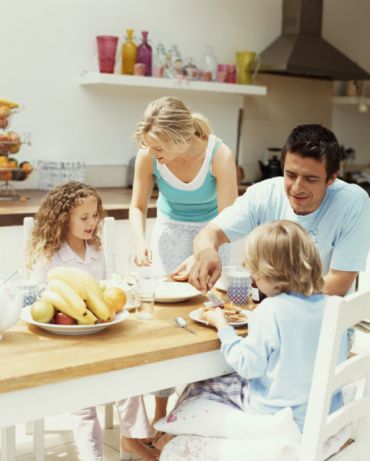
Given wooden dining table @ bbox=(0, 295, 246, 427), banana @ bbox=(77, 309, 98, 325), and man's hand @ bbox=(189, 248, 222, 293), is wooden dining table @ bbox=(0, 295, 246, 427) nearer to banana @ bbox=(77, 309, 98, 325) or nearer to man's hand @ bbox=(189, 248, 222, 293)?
banana @ bbox=(77, 309, 98, 325)

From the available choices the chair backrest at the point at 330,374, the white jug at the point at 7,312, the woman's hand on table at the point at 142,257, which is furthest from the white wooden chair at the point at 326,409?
the woman's hand on table at the point at 142,257

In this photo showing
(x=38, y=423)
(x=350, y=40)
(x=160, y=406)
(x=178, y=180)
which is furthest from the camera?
(x=350, y=40)

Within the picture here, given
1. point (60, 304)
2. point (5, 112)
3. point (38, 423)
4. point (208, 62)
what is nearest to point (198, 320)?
point (60, 304)

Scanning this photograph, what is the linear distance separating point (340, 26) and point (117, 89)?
215 cm

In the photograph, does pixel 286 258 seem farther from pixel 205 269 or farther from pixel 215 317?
pixel 205 269

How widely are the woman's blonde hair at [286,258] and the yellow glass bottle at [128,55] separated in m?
2.91

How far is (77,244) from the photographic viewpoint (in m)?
2.68

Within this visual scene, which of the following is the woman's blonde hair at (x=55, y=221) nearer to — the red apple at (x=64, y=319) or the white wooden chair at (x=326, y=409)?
the red apple at (x=64, y=319)

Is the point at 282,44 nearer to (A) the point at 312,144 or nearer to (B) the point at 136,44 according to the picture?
(B) the point at 136,44

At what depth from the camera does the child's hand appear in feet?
6.18

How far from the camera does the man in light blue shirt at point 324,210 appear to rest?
2.16 m

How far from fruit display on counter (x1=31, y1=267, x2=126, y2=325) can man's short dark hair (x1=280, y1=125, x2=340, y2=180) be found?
0.71m

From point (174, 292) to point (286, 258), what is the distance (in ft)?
1.75

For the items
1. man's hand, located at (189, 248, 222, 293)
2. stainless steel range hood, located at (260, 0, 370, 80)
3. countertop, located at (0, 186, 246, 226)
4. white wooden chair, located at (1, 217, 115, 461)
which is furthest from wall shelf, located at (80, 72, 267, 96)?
man's hand, located at (189, 248, 222, 293)
